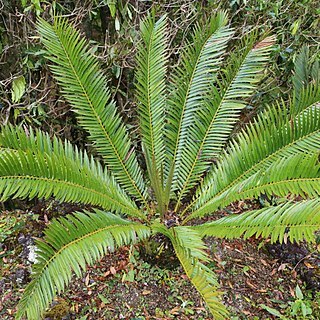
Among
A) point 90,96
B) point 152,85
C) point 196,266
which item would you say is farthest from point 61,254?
point 152,85

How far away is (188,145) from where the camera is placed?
7.11 ft

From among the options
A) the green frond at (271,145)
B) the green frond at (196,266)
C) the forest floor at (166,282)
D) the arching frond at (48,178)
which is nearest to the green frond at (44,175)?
the arching frond at (48,178)

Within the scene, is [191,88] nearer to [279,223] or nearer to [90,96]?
[90,96]

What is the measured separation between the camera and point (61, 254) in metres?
1.26

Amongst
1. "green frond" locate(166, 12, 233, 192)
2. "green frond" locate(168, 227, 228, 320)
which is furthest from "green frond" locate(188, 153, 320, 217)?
"green frond" locate(166, 12, 233, 192)

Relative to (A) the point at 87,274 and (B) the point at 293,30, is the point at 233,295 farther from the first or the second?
(B) the point at 293,30

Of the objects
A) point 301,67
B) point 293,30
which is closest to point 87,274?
point 301,67

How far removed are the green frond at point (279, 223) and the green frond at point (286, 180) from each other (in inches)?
4.9

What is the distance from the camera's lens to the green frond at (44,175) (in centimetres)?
134

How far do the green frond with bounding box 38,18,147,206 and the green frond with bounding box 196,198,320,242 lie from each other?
706mm

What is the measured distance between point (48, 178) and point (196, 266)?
757 mm

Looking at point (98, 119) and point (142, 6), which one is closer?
point (98, 119)

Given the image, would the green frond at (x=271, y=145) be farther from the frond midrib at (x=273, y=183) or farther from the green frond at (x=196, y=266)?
the green frond at (x=196, y=266)

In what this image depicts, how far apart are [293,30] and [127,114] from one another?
1.51 meters
